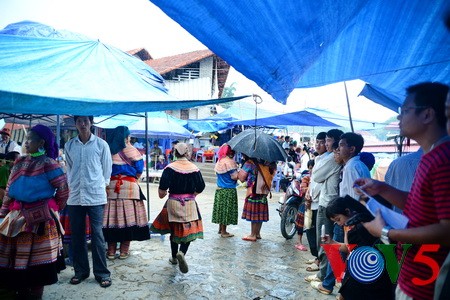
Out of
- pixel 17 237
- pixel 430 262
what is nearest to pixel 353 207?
pixel 430 262

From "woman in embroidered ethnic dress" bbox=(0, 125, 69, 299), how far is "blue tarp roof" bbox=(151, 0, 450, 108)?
2029 mm

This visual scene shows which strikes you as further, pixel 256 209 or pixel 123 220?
pixel 256 209

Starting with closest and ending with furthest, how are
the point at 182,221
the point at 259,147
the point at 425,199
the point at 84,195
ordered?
the point at 425,199 < the point at 84,195 < the point at 182,221 < the point at 259,147

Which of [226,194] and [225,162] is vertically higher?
[225,162]

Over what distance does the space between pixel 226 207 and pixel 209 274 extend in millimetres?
1841

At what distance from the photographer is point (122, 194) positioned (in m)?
4.48

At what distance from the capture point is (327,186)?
Answer: 12.8 ft

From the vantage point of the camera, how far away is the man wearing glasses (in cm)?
130

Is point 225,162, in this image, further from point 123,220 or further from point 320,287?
point 320,287

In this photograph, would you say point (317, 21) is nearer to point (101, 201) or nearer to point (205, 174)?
point (101, 201)

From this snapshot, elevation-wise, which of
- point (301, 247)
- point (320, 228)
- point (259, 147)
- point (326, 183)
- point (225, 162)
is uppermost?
point (259, 147)

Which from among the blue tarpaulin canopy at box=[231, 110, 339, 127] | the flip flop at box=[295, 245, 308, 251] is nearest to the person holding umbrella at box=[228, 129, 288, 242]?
the flip flop at box=[295, 245, 308, 251]

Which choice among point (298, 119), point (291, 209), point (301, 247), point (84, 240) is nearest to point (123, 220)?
point (84, 240)

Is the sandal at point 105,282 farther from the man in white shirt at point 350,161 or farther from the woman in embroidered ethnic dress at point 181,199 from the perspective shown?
the man in white shirt at point 350,161
